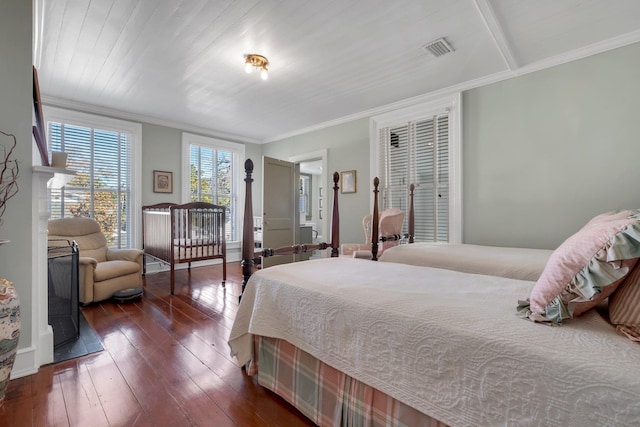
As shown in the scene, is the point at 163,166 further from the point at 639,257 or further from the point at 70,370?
the point at 639,257

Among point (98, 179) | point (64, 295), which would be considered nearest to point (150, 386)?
point (64, 295)

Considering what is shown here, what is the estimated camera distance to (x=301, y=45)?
263cm

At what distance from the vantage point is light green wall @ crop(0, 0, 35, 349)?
177 cm

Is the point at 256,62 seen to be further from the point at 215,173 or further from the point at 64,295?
the point at 215,173

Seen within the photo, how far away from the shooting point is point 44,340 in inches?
77.2

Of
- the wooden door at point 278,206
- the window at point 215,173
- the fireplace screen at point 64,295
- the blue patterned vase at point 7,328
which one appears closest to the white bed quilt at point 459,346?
the blue patterned vase at point 7,328

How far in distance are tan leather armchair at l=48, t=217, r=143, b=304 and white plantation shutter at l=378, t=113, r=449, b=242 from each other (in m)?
3.51

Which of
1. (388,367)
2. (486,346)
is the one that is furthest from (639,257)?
(388,367)

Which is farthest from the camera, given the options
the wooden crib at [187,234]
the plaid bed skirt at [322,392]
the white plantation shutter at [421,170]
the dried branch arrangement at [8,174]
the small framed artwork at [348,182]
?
the small framed artwork at [348,182]

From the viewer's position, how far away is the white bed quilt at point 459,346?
73cm

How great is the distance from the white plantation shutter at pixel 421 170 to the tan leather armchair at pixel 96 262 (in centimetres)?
351

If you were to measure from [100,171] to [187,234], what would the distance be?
5.86 feet

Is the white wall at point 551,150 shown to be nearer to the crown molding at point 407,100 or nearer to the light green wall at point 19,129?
the crown molding at point 407,100

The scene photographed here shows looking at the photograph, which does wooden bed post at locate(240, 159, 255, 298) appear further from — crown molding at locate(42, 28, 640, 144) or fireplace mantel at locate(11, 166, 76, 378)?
crown molding at locate(42, 28, 640, 144)
